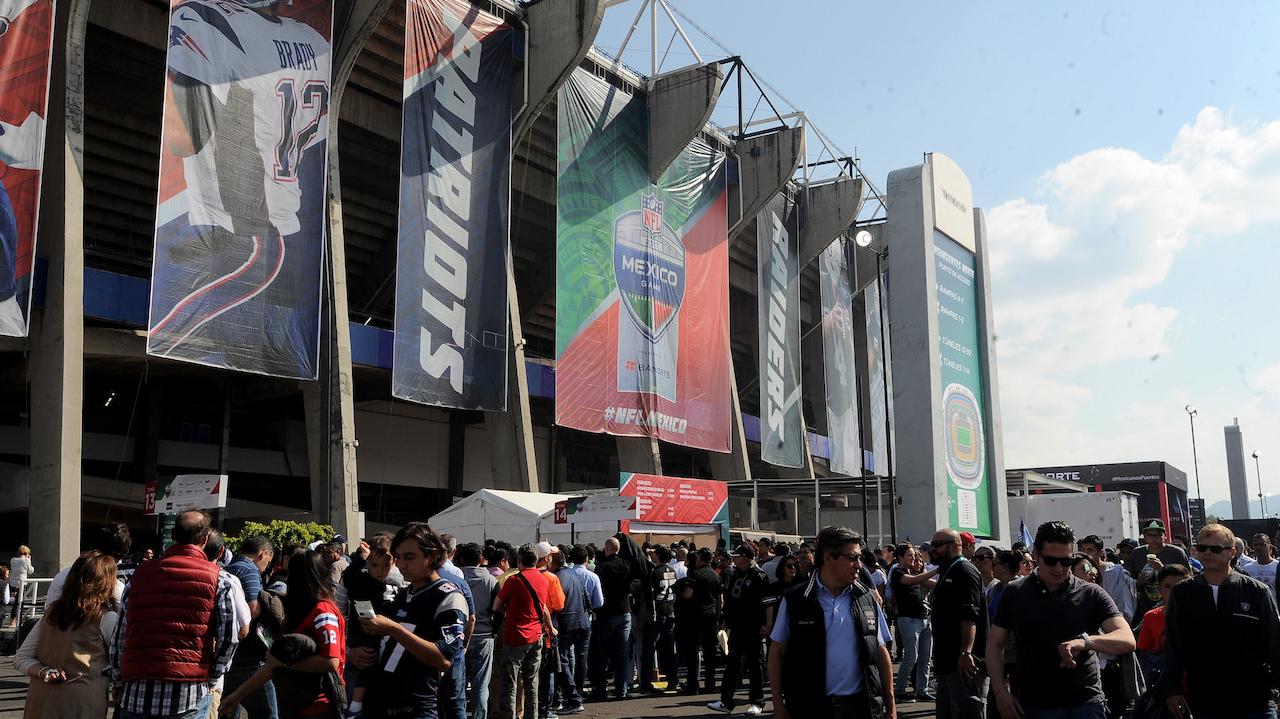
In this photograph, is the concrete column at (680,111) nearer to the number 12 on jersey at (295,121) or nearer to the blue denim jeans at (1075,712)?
the number 12 on jersey at (295,121)

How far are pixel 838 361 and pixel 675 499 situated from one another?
20.8m

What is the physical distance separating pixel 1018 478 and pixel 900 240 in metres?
16.1

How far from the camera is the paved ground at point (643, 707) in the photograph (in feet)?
33.2

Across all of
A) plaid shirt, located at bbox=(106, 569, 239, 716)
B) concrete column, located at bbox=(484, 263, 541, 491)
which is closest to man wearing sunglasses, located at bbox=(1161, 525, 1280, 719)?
plaid shirt, located at bbox=(106, 569, 239, 716)

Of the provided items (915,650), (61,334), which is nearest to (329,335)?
(61,334)

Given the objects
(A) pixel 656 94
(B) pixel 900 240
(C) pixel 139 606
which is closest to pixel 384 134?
(A) pixel 656 94

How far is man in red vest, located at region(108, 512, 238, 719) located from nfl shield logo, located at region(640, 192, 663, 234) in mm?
24758

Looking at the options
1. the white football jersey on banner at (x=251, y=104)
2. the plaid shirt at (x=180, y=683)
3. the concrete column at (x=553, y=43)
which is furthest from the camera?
the concrete column at (x=553, y=43)

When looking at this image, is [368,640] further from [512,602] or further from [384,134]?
[384,134]

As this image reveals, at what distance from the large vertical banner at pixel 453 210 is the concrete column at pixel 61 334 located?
617 centimetres

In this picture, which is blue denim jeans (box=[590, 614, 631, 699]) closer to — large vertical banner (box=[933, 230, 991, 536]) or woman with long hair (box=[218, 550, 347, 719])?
woman with long hair (box=[218, 550, 347, 719])

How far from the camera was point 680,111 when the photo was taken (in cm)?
3008

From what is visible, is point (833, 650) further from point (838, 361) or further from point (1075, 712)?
point (838, 361)

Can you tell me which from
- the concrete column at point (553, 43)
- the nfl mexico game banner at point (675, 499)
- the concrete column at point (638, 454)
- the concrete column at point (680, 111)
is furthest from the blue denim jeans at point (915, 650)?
the concrete column at point (680, 111)
